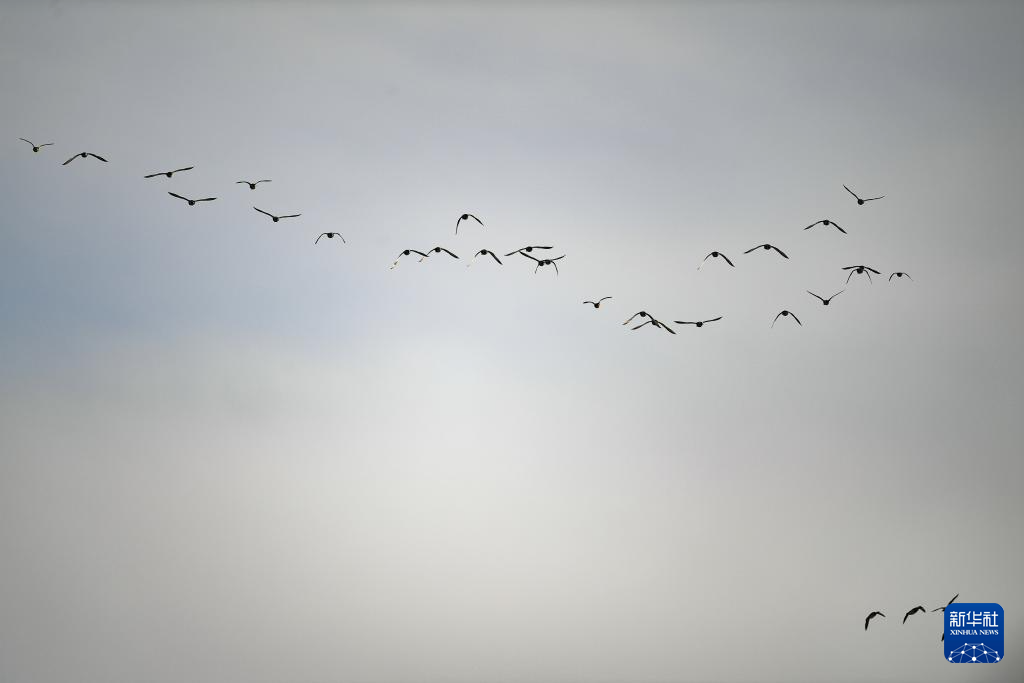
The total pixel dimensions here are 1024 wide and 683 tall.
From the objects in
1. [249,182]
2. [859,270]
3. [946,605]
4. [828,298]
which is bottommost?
[946,605]

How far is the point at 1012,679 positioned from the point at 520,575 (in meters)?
2.54

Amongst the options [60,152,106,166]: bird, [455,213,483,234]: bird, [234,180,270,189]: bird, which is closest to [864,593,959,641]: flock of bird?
[455,213,483,234]: bird

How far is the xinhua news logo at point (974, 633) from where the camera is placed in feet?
11.9

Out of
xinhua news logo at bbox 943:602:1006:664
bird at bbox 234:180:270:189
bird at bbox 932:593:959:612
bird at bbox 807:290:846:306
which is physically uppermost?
bird at bbox 234:180:270:189

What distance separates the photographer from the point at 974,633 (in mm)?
3633

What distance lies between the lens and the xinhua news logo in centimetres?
362

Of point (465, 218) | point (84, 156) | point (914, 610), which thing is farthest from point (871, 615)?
point (84, 156)

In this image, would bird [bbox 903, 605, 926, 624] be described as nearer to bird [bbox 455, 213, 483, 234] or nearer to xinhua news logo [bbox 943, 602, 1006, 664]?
xinhua news logo [bbox 943, 602, 1006, 664]

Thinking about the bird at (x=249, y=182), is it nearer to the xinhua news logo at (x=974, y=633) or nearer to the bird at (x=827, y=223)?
the bird at (x=827, y=223)

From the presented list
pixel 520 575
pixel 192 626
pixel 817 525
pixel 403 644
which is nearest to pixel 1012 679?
pixel 817 525

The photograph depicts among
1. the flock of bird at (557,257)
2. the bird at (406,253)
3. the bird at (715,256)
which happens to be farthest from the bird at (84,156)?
the bird at (715,256)

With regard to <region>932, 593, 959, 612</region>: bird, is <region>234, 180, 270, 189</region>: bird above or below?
above

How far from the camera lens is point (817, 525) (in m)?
3.67

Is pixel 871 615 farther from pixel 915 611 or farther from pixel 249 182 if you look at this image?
pixel 249 182
